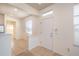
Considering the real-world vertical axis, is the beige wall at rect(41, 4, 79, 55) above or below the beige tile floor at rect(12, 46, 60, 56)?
above

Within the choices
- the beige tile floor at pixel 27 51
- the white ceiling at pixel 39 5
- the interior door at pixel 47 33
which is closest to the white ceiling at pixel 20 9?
the white ceiling at pixel 39 5

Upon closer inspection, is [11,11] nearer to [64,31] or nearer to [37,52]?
[37,52]

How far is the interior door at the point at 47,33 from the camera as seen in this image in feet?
5.32

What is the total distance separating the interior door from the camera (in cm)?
162

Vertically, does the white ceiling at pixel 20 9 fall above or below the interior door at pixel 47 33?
above

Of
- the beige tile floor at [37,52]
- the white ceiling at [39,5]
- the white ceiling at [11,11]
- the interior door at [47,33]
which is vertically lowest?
the beige tile floor at [37,52]

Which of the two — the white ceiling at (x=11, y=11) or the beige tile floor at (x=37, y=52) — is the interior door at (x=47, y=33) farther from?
the white ceiling at (x=11, y=11)

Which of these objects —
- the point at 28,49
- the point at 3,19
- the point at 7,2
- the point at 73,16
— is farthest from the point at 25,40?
the point at 73,16

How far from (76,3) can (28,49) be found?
84cm

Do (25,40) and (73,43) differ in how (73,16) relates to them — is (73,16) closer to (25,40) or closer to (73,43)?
(73,43)

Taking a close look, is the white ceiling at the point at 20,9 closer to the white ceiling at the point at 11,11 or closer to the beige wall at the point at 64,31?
the white ceiling at the point at 11,11

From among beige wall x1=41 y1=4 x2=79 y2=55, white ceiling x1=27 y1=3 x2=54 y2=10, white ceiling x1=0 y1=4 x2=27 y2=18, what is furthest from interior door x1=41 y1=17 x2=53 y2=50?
white ceiling x1=0 y1=4 x2=27 y2=18

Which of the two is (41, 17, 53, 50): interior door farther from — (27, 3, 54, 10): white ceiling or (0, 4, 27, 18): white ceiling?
(0, 4, 27, 18): white ceiling

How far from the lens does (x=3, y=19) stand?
1.62m
